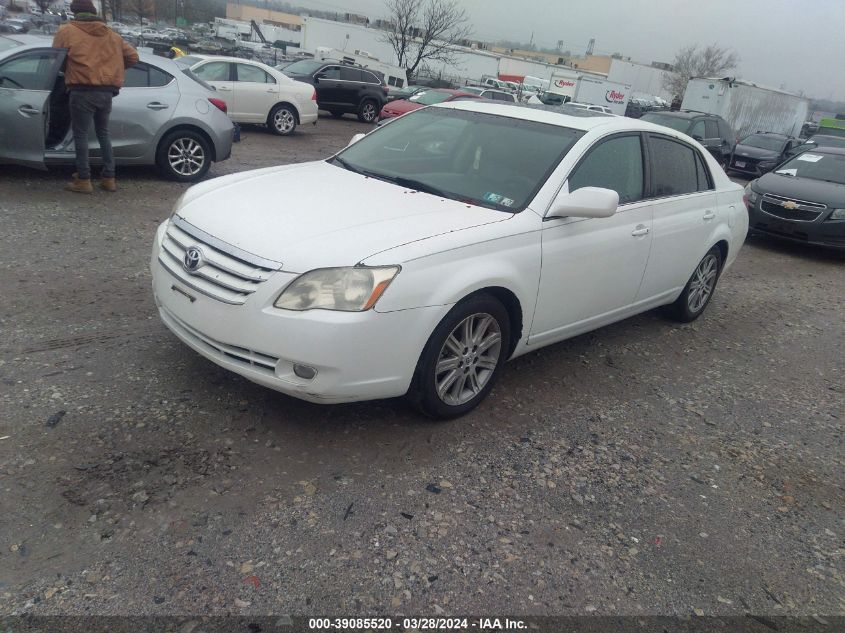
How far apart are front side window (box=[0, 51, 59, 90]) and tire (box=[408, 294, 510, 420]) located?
605 centimetres

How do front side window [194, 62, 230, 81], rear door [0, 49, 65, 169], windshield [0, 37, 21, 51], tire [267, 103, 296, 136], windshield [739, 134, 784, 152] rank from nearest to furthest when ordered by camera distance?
1. rear door [0, 49, 65, 169]
2. windshield [0, 37, 21, 51]
3. front side window [194, 62, 230, 81]
4. tire [267, 103, 296, 136]
5. windshield [739, 134, 784, 152]

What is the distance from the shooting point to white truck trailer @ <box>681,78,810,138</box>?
30703mm

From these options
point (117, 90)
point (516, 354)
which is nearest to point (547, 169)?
point (516, 354)

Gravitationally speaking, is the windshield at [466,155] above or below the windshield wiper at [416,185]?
above

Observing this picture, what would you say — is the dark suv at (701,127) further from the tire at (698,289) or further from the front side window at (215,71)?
the tire at (698,289)

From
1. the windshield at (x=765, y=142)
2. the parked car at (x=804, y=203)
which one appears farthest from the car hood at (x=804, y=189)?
the windshield at (x=765, y=142)

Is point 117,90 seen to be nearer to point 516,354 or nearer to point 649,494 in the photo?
point 516,354

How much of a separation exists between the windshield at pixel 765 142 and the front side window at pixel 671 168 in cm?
1830

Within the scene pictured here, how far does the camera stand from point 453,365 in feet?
11.7

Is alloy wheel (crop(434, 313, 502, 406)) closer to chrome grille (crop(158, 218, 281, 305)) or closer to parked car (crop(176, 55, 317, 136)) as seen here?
chrome grille (crop(158, 218, 281, 305))

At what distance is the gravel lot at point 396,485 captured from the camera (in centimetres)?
253

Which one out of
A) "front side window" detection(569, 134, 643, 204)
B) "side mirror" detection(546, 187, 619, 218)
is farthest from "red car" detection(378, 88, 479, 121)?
"side mirror" detection(546, 187, 619, 218)

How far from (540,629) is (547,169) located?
257cm

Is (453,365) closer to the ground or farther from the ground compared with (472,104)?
closer to the ground
